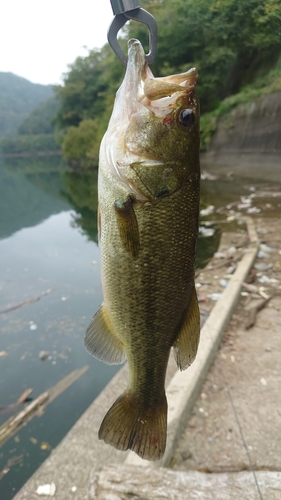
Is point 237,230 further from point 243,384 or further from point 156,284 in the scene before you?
point 156,284

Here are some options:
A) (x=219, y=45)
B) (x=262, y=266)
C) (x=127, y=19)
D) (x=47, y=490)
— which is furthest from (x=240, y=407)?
(x=219, y=45)

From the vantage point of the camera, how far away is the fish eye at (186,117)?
137cm

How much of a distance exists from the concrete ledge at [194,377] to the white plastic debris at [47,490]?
2.18 feet

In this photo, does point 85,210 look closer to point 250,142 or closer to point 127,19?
point 250,142

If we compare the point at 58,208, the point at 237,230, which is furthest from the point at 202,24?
the point at 237,230

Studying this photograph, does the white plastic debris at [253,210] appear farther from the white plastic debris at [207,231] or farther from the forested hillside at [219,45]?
the forested hillside at [219,45]

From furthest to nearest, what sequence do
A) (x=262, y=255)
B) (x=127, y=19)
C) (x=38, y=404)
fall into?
(x=262, y=255)
(x=38, y=404)
(x=127, y=19)

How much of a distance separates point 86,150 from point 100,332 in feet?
130

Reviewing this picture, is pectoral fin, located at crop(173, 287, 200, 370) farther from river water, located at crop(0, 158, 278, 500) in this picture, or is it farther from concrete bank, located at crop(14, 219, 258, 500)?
river water, located at crop(0, 158, 278, 500)

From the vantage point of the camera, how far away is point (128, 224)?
1.38 meters

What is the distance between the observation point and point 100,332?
5.32ft

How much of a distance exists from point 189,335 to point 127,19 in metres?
1.36

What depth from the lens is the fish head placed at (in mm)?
1371

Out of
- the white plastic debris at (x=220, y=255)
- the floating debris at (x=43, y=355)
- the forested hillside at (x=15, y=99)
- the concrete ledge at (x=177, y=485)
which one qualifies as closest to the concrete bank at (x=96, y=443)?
the concrete ledge at (x=177, y=485)
